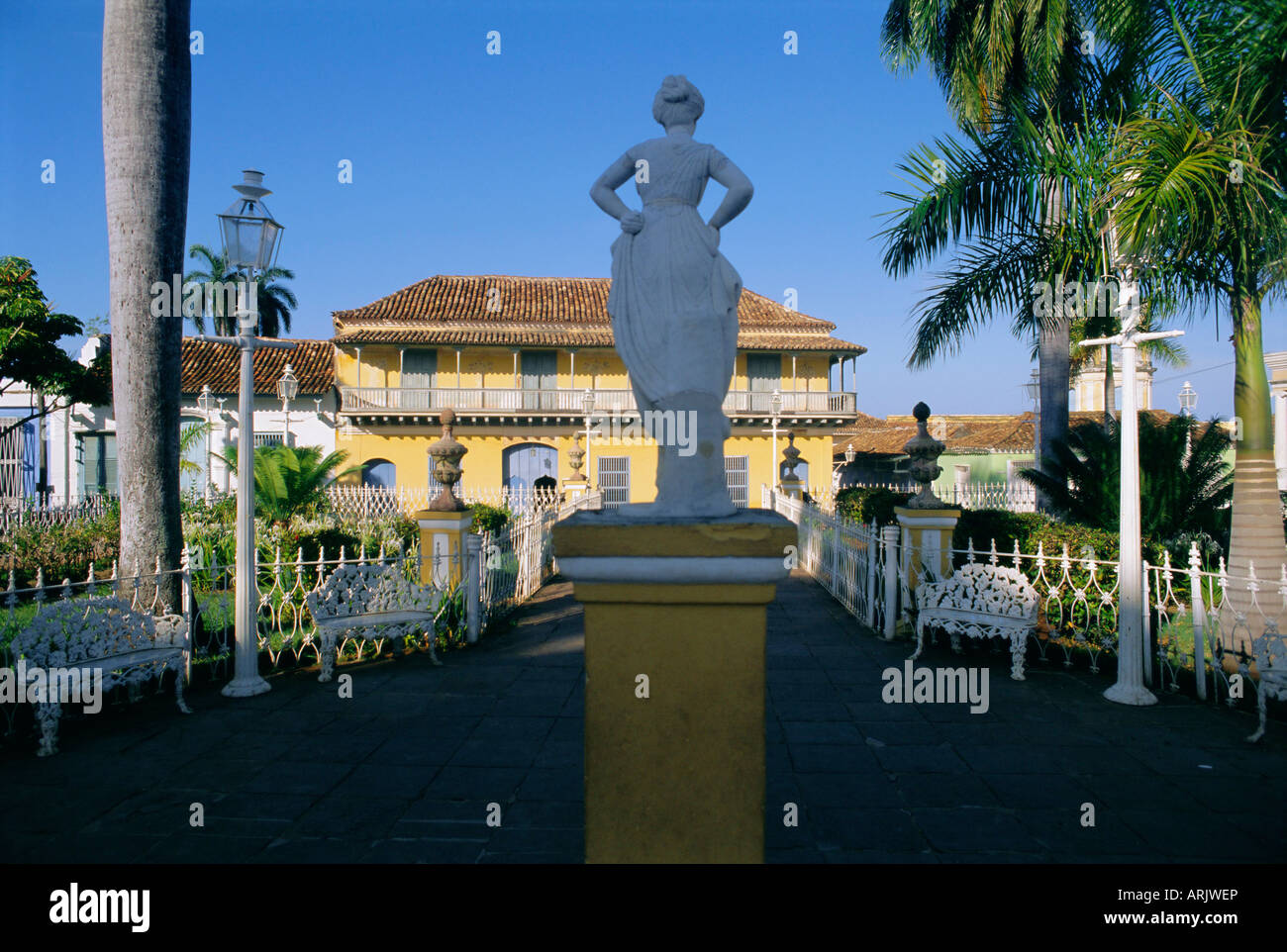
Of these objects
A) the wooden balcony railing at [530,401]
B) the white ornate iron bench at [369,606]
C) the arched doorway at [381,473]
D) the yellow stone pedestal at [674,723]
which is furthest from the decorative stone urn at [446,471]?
the arched doorway at [381,473]

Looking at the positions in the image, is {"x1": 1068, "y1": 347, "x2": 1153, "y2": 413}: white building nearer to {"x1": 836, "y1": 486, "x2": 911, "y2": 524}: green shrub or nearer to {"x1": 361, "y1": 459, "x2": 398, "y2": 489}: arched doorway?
{"x1": 836, "y1": 486, "x2": 911, "y2": 524}: green shrub

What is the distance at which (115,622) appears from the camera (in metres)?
4.77

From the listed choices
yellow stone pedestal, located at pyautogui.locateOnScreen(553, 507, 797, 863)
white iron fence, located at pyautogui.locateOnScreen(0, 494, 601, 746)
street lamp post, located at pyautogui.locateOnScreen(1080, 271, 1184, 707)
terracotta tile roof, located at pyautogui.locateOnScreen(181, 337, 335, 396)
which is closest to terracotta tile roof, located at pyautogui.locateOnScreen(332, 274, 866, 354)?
terracotta tile roof, located at pyautogui.locateOnScreen(181, 337, 335, 396)

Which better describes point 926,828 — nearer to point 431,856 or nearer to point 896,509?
point 431,856

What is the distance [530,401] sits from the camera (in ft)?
82.6

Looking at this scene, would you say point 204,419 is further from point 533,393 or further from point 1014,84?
point 1014,84

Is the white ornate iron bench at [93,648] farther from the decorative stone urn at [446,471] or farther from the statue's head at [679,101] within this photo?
the statue's head at [679,101]

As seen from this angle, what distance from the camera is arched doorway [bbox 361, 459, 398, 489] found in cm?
2509

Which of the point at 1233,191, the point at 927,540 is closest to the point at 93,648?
the point at 927,540

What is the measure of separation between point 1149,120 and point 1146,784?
186 inches

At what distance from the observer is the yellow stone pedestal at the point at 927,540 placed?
23.6 ft

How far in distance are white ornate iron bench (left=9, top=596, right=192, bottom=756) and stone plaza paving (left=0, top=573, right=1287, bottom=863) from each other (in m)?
0.28
